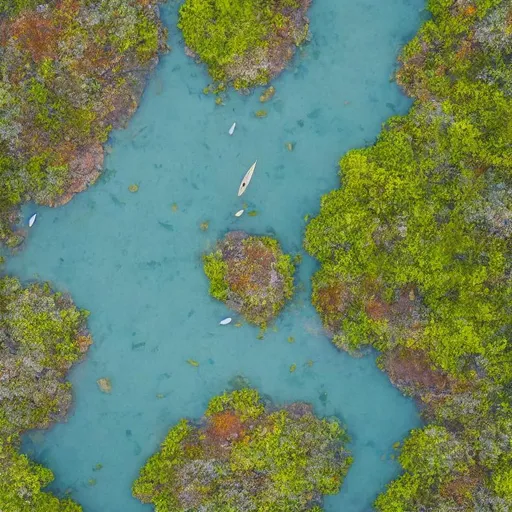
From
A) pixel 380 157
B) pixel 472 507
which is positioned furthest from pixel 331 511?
pixel 380 157

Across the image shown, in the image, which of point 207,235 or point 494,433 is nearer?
point 494,433

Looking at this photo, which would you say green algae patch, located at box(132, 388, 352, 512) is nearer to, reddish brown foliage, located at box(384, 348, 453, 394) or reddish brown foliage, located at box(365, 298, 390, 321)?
reddish brown foliage, located at box(384, 348, 453, 394)

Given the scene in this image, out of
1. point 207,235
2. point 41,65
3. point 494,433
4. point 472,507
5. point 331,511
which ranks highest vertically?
point 41,65

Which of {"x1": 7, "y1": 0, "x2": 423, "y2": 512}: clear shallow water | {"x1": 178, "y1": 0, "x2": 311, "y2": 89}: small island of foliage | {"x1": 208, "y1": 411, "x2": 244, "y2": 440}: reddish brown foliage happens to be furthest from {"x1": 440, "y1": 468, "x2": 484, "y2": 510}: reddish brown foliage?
{"x1": 178, "y1": 0, "x2": 311, "y2": 89}: small island of foliage

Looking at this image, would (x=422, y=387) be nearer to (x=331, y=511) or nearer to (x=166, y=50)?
(x=331, y=511)

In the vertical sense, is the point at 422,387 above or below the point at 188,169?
below

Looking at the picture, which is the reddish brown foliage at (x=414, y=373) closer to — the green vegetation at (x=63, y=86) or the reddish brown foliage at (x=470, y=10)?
the reddish brown foliage at (x=470, y=10)
